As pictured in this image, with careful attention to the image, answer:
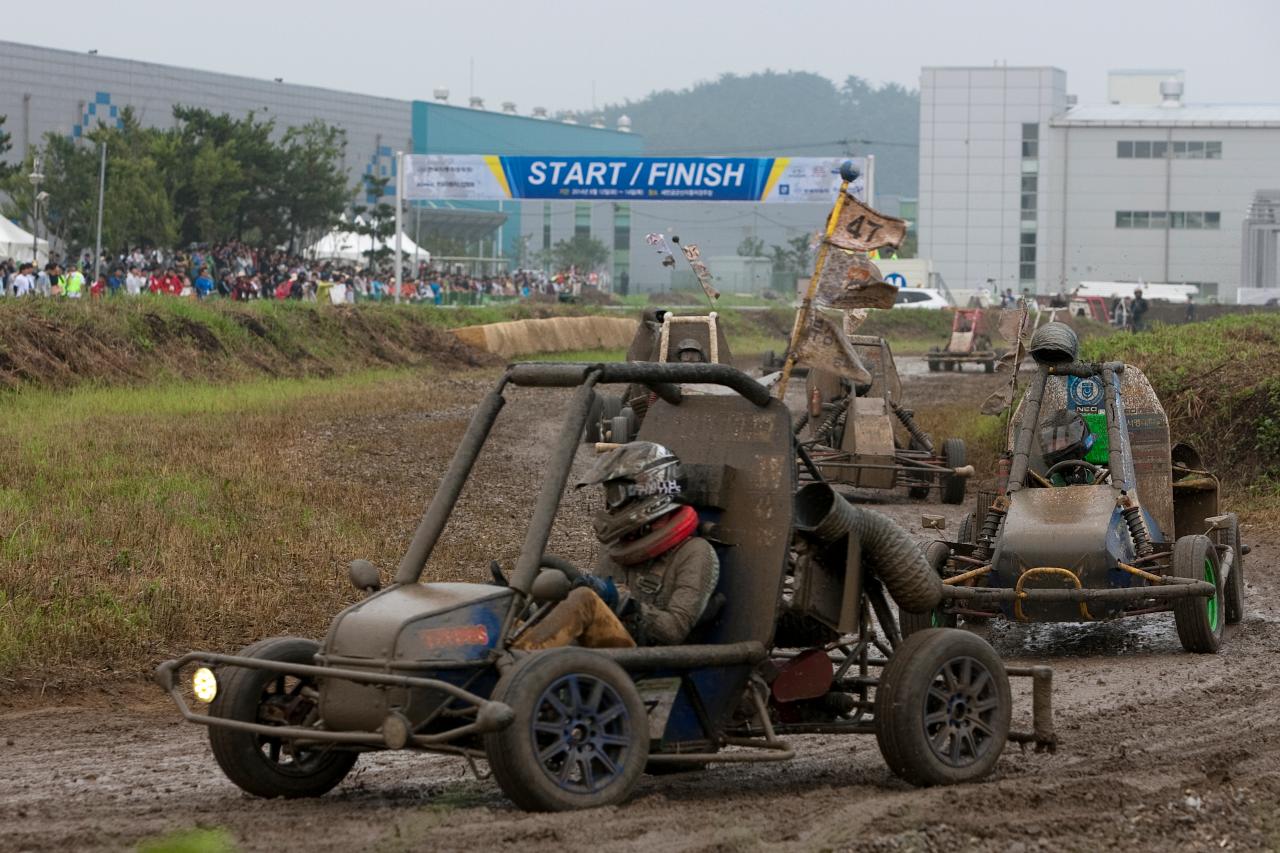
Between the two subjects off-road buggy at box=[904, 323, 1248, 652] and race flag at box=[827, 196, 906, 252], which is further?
off-road buggy at box=[904, 323, 1248, 652]

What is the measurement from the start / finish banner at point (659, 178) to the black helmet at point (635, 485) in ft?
132

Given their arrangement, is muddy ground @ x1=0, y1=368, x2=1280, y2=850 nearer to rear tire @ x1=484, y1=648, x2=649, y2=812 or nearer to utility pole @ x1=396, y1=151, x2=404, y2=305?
rear tire @ x1=484, y1=648, x2=649, y2=812

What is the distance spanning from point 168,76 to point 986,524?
70.7 m

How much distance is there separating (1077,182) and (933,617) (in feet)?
271

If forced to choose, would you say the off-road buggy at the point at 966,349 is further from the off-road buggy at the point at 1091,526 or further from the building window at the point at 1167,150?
the building window at the point at 1167,150

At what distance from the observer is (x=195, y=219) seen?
187 feet

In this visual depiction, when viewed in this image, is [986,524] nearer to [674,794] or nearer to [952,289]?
[674,794]

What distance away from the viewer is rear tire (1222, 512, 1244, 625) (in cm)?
1179

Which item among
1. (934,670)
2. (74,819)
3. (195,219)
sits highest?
(195,219)

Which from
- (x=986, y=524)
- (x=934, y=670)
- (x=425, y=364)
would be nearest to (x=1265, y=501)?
(x=986, y=524)

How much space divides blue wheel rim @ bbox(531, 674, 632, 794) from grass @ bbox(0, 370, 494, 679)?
451 cm

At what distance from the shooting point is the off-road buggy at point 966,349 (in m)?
44.1

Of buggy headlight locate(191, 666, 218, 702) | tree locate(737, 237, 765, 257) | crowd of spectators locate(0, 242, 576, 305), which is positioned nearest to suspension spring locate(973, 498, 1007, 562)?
buggy headlight locate(191, 666, 218, 702)

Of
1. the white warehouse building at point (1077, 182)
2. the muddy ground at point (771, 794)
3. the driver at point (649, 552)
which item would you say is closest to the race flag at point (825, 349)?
the driver at point (649, 552)
